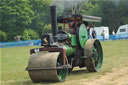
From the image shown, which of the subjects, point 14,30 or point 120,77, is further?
point 14,30

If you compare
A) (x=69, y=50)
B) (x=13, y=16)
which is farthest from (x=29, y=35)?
(x=69, y=50)

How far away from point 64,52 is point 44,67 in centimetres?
82

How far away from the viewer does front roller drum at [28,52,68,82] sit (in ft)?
23.2

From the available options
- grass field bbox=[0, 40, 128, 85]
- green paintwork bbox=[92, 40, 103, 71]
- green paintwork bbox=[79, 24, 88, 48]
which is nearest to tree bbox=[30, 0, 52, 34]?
grass field bbox=[0, 40, 128, 85]

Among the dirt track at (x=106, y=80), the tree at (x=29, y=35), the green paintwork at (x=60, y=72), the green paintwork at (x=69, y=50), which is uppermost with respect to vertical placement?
the green paintwork at (x=69, y=50)

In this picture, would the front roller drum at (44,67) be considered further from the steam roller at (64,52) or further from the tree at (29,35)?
the tree at (29,35)

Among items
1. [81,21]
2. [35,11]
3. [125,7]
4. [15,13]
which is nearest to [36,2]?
[35,11]

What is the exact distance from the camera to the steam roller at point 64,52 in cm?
719

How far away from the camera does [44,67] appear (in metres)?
7.12

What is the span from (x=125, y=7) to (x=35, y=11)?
2170cm

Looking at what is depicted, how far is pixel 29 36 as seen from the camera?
175ft

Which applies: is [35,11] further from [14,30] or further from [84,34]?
[84,34]

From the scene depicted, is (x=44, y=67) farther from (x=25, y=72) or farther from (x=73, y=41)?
(x=25, y=72)

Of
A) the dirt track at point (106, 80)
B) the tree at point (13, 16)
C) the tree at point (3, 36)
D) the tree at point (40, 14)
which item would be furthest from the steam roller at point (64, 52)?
the tree at point (40, 14)
